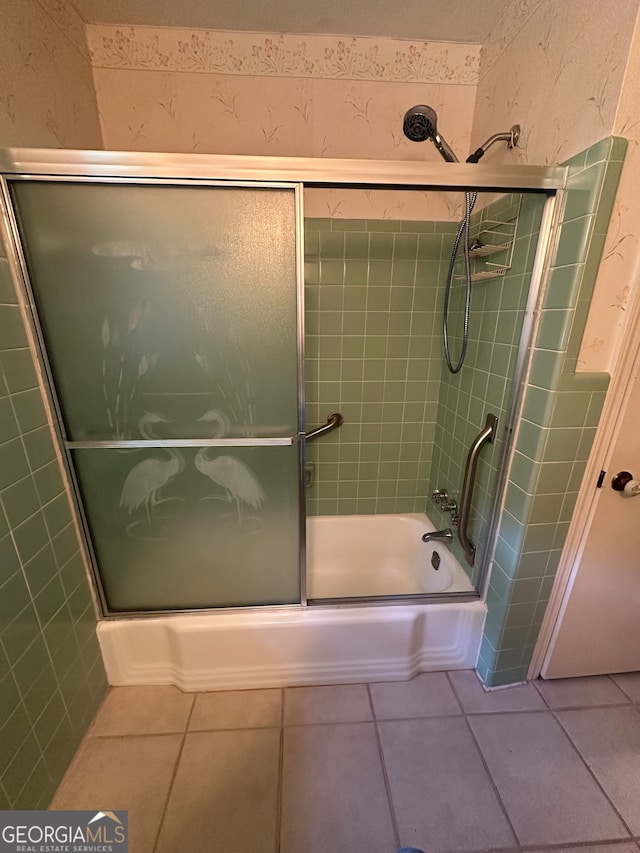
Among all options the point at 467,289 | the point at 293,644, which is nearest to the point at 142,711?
the point at 293,644

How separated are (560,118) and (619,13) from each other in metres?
0.21

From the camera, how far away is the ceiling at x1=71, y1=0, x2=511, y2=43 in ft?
3.78

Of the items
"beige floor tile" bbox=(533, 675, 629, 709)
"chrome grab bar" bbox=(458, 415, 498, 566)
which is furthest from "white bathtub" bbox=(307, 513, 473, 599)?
"beige floor tile" bbox=(533, 675, 629, 709)

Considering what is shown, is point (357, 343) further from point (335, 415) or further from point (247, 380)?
point (247, 380)

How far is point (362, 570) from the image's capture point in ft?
6.26

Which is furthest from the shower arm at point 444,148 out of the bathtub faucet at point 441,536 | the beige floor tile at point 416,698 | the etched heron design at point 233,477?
the beige floor tile at point 416,698

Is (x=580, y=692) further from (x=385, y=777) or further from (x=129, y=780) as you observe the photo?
(x=129, y=780)

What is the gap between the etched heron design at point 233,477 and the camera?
1119 millimetres

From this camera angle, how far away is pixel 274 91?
1360mm

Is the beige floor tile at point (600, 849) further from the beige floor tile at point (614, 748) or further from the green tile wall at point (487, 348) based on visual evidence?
the green tile wall at point (487, 348)

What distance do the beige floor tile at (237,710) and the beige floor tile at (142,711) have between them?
50 mm

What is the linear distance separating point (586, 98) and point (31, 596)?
2.02m

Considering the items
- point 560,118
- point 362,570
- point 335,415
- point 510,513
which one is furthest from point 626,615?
point 560,118

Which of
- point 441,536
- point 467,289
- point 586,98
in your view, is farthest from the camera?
point 441,536
